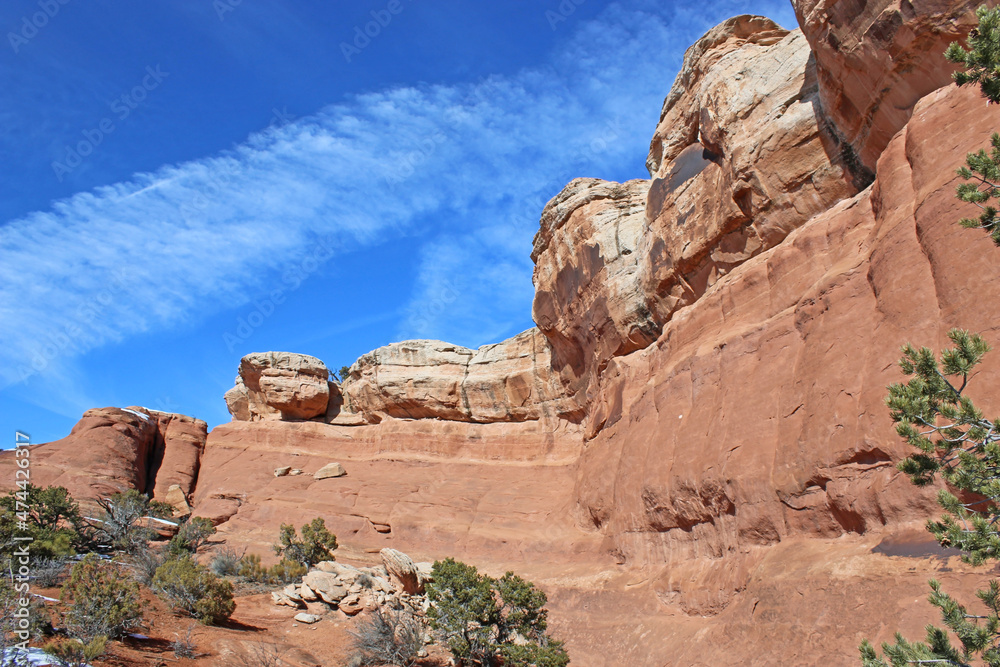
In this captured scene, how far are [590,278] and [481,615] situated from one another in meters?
16.3

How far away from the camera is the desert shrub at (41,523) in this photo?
53.0 feet

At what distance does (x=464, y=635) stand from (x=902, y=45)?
16.4m

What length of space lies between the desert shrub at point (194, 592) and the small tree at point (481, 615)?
16.0 feet

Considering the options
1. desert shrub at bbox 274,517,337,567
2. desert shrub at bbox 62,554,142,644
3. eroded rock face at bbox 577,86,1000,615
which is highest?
eroded rock face at bbox 577,86,1000,615

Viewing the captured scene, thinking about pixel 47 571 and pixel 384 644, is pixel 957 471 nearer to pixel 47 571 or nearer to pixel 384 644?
pixel 384 644

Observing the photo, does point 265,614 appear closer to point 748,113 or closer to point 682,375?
point 682,375

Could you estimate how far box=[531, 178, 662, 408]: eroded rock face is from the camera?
24.8 meters

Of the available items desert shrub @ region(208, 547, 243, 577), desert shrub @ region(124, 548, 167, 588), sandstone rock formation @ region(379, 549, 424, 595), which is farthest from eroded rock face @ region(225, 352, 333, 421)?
sandstone rock formation @ region(379, 549, 424, 595)

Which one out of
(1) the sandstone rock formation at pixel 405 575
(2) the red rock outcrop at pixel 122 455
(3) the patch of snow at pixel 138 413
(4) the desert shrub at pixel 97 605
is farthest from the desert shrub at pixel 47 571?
(3) the patch of snow at pixel 138 413

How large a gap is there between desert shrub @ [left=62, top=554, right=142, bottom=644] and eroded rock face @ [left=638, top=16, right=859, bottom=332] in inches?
708

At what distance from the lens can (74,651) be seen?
9008mm

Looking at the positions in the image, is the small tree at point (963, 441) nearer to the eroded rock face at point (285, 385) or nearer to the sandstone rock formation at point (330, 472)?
the sandstone rock formation at point (330, 472)

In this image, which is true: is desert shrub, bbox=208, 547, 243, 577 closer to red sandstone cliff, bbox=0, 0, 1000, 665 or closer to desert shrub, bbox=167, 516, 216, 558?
desert shrub, bbox=167, 516, 216, 558

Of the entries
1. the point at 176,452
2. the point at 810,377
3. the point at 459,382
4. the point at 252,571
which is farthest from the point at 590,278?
the point at 176,452
